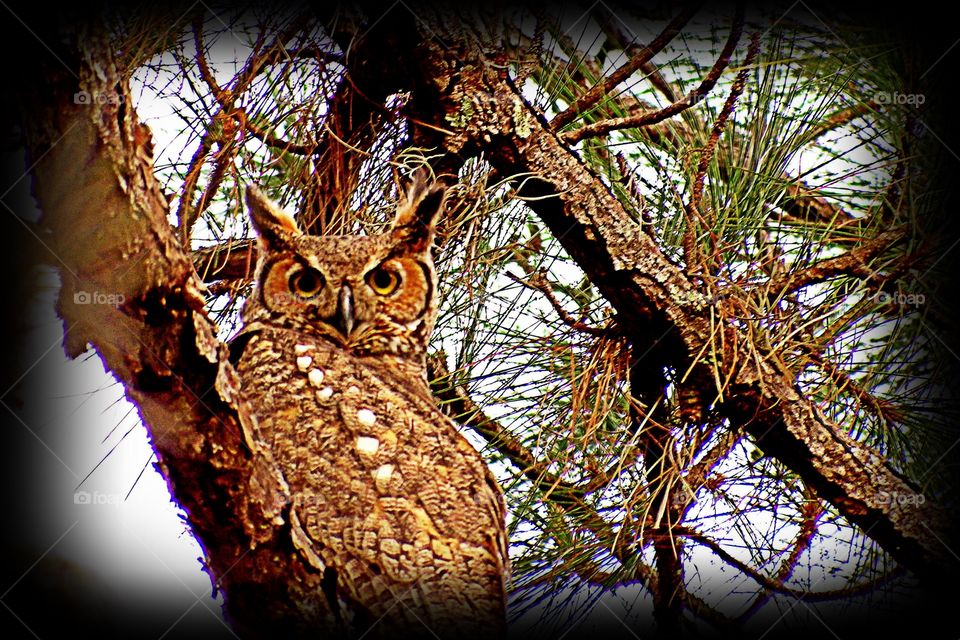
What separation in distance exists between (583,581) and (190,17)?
1.78 metres

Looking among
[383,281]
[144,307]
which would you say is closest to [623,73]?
[383,281]

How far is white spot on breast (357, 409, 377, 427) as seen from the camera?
4.91ft

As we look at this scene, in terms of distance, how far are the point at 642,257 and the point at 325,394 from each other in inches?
31.2

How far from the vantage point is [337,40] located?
2.02 m

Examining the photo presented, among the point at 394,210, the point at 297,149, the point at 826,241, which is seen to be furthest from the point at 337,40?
the point at 826,241

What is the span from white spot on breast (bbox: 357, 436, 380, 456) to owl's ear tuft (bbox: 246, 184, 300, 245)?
612 millimetres

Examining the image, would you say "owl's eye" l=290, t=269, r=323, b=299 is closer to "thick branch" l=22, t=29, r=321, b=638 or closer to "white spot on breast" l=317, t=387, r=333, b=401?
"white spot on breast" l=317, t=387, r=333, b=401

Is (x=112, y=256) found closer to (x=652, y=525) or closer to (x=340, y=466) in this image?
(x=340, y=466)

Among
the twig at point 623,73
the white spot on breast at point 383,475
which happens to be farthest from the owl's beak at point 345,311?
the twig at point 623,73

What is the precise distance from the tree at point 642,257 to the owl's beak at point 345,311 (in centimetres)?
40

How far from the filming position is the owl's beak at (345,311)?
5.91ft

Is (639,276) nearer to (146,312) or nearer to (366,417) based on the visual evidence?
(366,417)

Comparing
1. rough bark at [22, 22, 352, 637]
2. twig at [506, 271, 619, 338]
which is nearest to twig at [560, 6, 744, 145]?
twig at [506, 271, 619, 338]

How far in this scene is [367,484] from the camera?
4.74 ft
